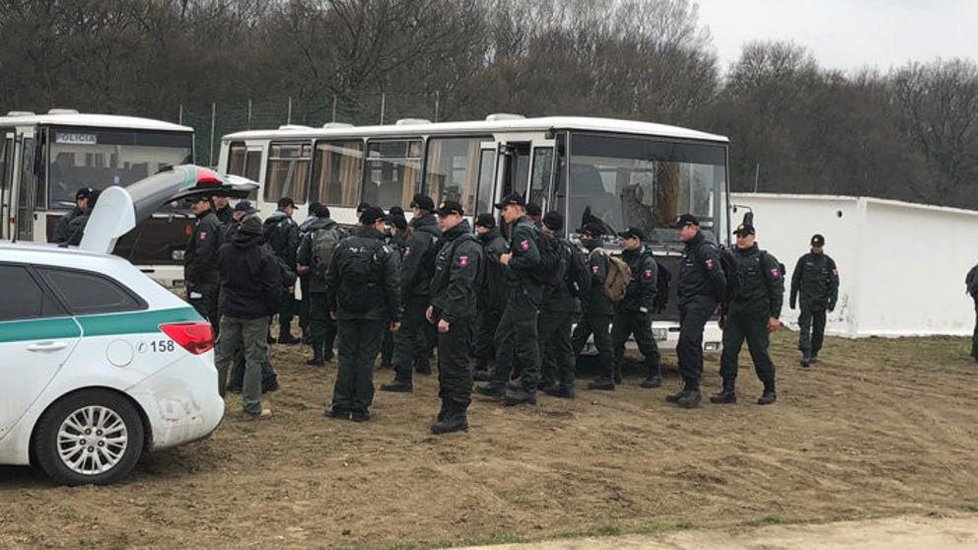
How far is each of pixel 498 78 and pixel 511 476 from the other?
1652 inches

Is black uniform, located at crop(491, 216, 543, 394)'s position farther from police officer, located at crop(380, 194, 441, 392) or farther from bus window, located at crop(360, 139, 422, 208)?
bus window, located at crop(360, 139, 422, 208)

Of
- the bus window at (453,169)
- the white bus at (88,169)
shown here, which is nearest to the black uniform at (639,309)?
the bus window at (453,169)

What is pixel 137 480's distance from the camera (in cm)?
790

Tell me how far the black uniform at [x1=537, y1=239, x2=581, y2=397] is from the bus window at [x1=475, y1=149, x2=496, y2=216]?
8.62 feet

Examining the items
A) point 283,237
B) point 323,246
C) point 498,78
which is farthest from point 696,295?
point 498,78

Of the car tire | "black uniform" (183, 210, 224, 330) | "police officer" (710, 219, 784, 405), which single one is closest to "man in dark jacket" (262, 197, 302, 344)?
"black uniform" (183, 210, 224, 330)

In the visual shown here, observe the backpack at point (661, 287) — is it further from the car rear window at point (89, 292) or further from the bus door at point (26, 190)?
the bus door at point (26, 190)

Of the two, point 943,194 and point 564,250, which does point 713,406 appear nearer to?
point 564,250

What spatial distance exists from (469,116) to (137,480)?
3578 cm

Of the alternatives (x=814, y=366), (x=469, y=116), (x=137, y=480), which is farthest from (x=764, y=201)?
(x=469, y=116)

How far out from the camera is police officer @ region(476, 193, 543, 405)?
10.8 m

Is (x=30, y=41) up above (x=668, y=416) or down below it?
above

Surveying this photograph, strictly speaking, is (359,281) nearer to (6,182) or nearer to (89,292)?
(89,292)

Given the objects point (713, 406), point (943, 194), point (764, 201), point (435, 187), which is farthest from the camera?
point (943, 194)
